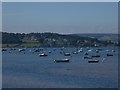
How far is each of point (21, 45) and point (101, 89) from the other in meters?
102

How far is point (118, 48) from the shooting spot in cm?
15812

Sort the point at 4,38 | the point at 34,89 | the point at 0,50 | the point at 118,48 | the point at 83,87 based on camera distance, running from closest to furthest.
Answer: the point at 34,89 < the point at 83,87 < the point at 4,38 < the point at 0,50 < the point at 118,48

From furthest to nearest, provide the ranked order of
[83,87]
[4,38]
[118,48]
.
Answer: [118,48], [4,38], [83,87]

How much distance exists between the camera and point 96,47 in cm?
14938

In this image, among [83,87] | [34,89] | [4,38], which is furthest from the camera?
[4,38]

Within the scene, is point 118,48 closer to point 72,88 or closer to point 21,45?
point 21,45

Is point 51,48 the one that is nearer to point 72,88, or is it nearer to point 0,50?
point 0,50

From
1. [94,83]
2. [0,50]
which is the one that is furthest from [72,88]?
[0,50]

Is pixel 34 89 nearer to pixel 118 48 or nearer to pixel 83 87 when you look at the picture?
pixel 83 87

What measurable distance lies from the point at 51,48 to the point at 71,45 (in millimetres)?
12210

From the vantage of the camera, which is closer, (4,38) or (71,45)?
(4,38)

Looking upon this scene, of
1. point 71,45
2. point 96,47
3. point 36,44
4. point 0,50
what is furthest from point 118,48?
point 0,50

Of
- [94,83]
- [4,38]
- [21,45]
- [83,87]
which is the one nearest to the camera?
[83,87]

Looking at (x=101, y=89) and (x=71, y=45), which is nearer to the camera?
(x=101, y=89)
